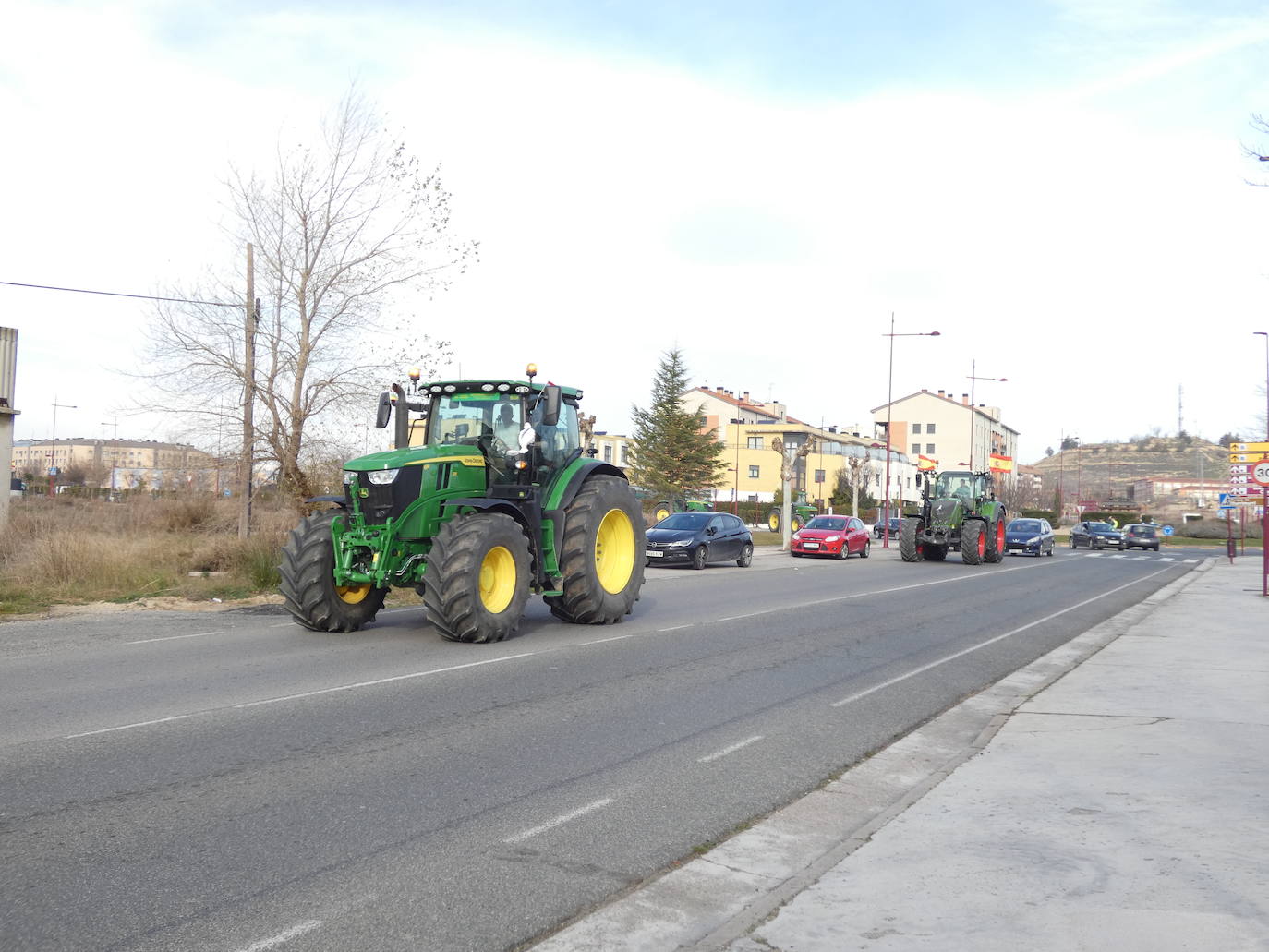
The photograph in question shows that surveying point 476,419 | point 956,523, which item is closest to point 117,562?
point 476,419

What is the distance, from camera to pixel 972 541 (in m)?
33.1

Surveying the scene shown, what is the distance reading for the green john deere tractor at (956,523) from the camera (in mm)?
33781

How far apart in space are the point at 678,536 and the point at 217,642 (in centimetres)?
1721

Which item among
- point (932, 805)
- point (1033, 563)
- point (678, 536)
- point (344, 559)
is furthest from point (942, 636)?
point (1033, 563)

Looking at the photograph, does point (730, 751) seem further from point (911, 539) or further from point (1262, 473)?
point (911, 539)

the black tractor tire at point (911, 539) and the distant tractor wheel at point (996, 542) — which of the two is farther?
the distant tractor wheel at point (996, 542)

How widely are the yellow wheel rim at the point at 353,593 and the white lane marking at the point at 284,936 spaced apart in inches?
348

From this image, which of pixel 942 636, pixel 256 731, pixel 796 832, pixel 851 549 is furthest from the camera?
pixel 851 549

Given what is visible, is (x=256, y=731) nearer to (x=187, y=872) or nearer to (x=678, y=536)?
(x=187, y=872)

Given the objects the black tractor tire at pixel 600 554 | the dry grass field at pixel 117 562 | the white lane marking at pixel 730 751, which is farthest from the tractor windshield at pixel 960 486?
the white lane marking at pixel 730 751

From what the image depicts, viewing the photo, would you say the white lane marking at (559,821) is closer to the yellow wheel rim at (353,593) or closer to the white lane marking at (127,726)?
the white lane marking at (127,726)

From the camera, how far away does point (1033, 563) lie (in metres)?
37.3

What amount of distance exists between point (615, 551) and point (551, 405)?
9.70 feet

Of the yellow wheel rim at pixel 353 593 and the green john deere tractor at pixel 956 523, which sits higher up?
the green john deere tractor at pixel 956 523
